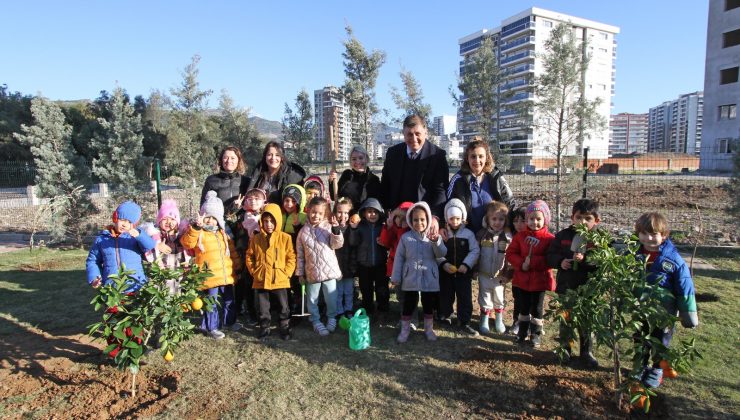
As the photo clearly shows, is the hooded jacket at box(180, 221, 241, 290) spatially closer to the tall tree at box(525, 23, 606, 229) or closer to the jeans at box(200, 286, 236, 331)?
the jeans at box(200, 286, 236, 331)

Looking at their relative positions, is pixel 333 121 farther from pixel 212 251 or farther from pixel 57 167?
pixel 212 251

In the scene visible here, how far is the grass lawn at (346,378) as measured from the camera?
3.02m

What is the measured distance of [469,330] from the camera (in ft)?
14.3

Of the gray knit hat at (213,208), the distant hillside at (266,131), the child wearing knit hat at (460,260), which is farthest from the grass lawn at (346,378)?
the distant hillside at (266,131)

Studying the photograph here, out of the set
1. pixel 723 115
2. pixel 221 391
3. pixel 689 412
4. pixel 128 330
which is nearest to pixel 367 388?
pixel 221 391

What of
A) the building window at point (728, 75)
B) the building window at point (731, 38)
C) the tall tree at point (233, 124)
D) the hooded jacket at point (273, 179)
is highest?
the building window at point (731, 38)

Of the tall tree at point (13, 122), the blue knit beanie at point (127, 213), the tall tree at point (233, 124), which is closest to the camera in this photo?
the blue knit beanie at point (127, 213)

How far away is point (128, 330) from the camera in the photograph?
3.53 meters

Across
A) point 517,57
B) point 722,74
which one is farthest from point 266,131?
point 517,57

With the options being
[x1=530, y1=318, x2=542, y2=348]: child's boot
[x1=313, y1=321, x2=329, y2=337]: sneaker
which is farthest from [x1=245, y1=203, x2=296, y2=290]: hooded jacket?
[x1=530, y1=318, x2=542, y2=348]: child's boot

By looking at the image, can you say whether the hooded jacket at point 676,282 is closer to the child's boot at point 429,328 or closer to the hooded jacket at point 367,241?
the child's boot at point 429,328

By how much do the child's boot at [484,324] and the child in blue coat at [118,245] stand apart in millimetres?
3365

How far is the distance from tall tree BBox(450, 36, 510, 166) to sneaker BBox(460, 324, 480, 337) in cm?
1448

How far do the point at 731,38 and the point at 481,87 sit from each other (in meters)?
27.2
